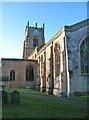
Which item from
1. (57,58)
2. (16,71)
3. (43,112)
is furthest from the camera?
(16,71)

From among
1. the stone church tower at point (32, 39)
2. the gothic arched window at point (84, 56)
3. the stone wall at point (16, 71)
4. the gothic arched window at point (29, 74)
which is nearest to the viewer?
the gothic arched window at point (84, 56)

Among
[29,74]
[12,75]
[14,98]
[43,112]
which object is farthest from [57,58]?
[43,112]

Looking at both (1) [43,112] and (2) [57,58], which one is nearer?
(1) [43,112]

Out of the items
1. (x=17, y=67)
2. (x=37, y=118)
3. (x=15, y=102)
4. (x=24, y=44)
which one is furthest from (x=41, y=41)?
(x=37, y=118)

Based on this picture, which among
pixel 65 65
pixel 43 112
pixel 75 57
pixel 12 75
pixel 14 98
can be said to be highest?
pixel 75 57

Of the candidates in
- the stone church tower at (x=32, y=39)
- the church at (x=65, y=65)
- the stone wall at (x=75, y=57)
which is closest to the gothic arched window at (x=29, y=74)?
the church at (x=65, y=65)

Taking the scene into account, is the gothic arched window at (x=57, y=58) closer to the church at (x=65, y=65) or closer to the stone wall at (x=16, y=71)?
the church at (x=65, y=65)

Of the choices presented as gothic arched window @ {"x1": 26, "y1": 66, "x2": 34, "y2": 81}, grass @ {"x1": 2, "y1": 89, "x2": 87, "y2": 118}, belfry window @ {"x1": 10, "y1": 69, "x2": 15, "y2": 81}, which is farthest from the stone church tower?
grass @ {"x1": 2, "y1": 89, "x2": 87, "y2": 118}

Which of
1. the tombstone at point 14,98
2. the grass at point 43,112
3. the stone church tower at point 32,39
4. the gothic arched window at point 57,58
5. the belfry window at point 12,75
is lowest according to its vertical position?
the grass at point 43,112

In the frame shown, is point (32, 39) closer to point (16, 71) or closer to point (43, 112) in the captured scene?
point (16, 71)

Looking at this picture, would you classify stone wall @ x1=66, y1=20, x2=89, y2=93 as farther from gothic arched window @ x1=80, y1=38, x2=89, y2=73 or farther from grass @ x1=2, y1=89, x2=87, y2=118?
grass @ x1=2, y1=89, x2=87, y2=118

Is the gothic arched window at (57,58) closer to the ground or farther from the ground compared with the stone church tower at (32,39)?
closer to the ground

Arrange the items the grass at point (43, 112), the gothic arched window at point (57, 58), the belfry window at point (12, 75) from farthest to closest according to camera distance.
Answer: the belfry window at point (12, 75), the gothic arched window at point (57, 58), the grass at point (43, 112)

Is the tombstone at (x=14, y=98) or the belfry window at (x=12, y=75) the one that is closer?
the tombstone at (x=14, y=98)
